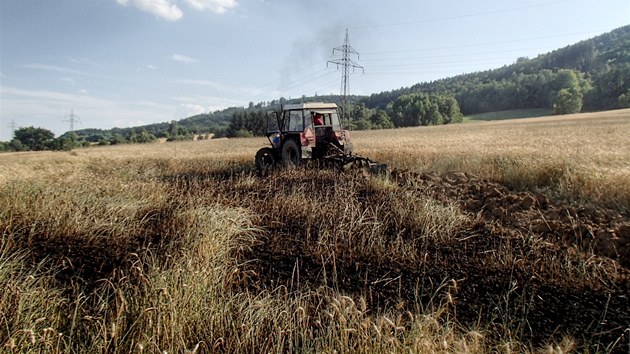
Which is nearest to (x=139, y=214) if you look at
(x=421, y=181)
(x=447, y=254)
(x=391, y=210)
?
(x=391, y=210)

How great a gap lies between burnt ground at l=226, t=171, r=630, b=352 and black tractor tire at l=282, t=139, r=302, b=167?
4938 millimetres

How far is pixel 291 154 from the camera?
1130 cm

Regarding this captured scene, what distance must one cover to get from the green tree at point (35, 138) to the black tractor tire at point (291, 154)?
163ft

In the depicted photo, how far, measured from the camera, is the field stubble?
97.6 inches

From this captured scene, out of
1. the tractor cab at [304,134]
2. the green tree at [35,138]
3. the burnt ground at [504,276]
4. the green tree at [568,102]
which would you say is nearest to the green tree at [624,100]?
the green tree at [568,102]

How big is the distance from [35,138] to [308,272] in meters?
59.3

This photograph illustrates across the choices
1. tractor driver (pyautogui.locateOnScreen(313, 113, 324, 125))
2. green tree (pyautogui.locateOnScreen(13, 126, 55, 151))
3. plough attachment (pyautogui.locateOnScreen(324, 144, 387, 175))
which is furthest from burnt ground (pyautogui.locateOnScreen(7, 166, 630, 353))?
green tree (pyautogui.locateOnScreen(13, 126, 55, 151))

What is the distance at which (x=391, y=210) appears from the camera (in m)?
5.86

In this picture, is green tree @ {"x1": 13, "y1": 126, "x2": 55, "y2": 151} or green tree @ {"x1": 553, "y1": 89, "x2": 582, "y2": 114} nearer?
green tree @ {"x1": 13, "y1": 126, "x2": 55, "y2": 151}

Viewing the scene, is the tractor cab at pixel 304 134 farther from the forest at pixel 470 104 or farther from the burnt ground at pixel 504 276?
the forest at pixel 470 104

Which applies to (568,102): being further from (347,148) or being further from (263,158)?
(263,158)

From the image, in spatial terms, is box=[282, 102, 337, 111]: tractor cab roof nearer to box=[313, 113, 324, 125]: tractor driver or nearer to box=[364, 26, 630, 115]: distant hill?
box=[313, 113, 324, 125]: tractor driver

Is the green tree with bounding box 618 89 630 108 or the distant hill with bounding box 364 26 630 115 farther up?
the distant hill with bounding box 364 26 630 115

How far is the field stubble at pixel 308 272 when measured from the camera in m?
2.48
